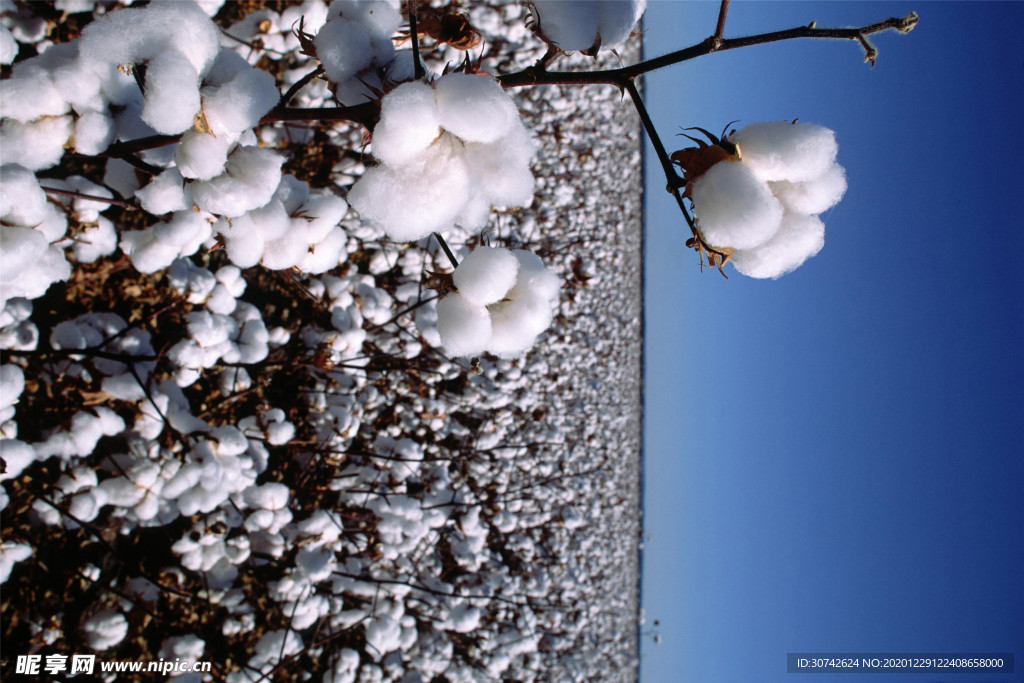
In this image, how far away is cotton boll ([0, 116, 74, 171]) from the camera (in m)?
1.05

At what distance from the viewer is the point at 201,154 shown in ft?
3.26

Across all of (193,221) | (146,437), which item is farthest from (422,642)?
(193,221)

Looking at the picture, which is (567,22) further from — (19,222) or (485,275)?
(19,222)

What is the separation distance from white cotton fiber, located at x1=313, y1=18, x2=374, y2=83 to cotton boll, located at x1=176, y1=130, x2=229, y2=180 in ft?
0.79

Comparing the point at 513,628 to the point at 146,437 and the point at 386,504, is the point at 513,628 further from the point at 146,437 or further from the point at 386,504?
the point at 146,437

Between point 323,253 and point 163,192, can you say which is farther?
point 323,253

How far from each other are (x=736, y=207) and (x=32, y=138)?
1.28m

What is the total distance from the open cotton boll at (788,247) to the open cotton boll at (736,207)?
0.05 meters

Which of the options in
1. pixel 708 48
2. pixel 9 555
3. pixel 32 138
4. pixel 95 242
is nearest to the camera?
pixel 708 48

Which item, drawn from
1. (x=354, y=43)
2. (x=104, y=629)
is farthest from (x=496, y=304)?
(x=104, y=629)

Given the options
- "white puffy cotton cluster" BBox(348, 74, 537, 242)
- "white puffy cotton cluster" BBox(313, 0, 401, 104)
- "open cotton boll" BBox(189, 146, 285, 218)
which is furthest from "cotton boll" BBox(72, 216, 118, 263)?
"white puffy cotton cluster" BBox(348, 74, 537, 242)

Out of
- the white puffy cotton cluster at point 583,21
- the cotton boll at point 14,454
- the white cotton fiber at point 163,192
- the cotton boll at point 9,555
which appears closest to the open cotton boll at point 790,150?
the white puffy cotton cluster at point 583,21

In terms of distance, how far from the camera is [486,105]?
744 millimetres

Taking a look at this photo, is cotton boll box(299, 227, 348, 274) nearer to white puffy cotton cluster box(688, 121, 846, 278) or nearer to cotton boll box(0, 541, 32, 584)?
white puffy cotton cluster box(688, 121, 846, 278)
